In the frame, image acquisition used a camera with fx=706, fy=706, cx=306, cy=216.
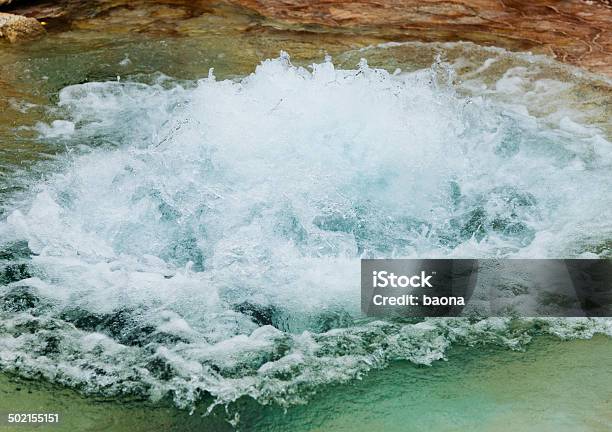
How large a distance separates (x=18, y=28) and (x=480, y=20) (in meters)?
4.49

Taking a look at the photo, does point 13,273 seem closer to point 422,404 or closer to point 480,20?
point 422,404

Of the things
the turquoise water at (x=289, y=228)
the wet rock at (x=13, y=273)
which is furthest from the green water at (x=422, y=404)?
the wet rock at (x=13, y=273)

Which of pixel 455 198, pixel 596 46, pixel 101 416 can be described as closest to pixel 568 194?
pixel 455 198

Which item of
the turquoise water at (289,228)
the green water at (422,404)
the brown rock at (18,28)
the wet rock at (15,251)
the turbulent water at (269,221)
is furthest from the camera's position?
the brown rock at (18,28)

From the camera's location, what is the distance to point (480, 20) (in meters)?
7.07

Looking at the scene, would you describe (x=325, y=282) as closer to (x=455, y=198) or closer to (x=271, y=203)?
(x=271, y=203)

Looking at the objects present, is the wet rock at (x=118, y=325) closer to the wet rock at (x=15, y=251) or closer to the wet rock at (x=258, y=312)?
the wet rock at (x=258, y=312)


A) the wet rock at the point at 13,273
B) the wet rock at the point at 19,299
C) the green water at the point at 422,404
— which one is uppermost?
the wet rock at the point at 13,273

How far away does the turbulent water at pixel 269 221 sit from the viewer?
10.9 feet

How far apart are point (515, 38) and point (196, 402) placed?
501 centimetres

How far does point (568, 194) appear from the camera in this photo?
445 centimetres

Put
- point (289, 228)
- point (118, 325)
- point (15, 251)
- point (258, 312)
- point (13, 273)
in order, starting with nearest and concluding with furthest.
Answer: point (118, 325)
point (258, 312)
point (13, 273)
point (15, 251)
point (289, 228)

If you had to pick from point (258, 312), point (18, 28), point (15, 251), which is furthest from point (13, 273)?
point (18, 28)

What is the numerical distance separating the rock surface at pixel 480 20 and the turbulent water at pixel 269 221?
0.97 m
